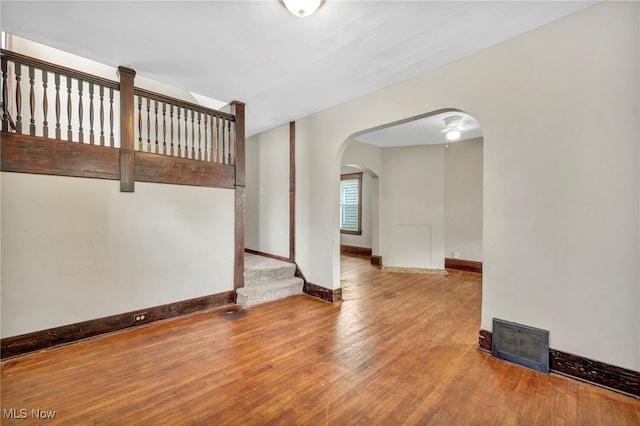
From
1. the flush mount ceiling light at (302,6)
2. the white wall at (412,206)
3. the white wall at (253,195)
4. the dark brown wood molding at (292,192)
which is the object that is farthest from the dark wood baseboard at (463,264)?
the flush mount ceiling light at (302,6)

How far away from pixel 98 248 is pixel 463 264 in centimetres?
613

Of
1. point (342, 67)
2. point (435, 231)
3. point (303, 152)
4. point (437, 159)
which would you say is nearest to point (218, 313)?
point (303, 152)

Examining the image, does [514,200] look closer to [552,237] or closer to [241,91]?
[552,237]

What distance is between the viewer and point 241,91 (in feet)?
11.2

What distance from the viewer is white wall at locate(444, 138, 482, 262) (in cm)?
548

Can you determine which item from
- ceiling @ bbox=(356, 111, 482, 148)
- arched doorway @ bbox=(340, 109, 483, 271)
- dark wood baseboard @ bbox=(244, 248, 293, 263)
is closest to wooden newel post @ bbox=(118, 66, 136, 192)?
dark wood baseboard @ bbox=(244, 248, 293, 263)

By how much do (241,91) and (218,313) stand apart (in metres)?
2.85

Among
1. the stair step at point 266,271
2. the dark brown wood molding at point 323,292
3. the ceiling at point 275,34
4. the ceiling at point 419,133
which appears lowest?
the dark brown wood molding at point 323,292

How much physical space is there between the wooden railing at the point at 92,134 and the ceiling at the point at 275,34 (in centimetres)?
29

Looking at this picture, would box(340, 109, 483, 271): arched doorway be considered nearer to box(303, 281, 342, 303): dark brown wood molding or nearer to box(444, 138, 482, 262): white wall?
box(444, 138, 482, 262): white wall

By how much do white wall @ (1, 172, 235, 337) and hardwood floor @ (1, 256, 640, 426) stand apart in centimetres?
38

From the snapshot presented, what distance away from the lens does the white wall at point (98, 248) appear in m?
2.36

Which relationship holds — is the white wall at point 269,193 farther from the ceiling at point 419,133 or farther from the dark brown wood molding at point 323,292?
the ceiling at point 419,133

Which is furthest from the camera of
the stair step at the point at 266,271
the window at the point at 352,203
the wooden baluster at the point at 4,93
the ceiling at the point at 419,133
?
the window at the point at 352,203
